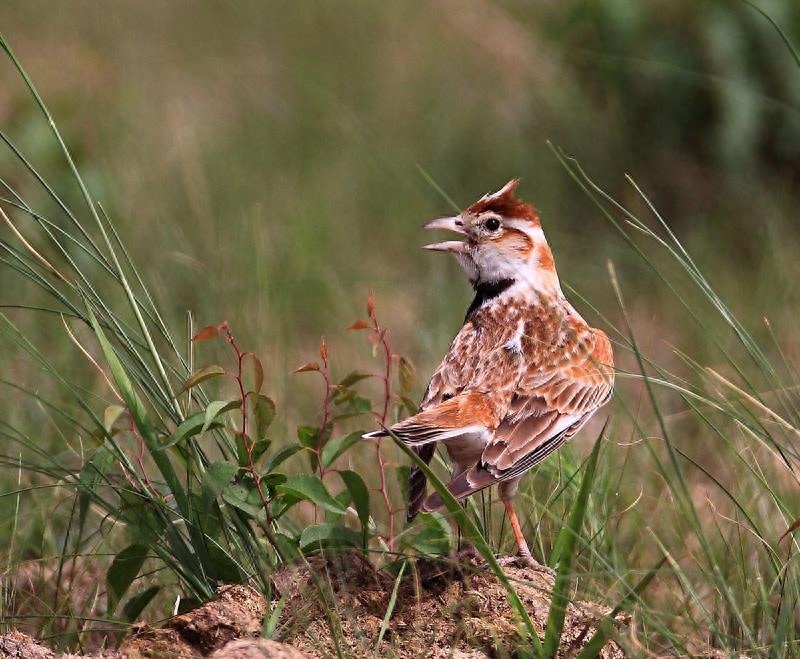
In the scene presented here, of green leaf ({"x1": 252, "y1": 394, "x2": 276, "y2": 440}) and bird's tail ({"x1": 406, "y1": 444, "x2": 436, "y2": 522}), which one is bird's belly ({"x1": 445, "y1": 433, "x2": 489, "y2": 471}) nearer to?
bird's tail ({"x1": 406, "y1": 444, "x2": 436, "y2": 522})

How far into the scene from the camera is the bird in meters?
4.01

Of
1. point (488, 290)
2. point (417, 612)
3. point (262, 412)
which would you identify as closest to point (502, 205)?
point (488, 290)

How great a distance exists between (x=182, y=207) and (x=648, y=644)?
19.3 feet

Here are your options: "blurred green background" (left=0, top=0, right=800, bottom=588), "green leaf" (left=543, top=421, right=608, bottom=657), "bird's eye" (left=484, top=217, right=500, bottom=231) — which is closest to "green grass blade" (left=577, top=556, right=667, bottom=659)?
"green leaf" (left=543, top=421, right=608, bottom=657)

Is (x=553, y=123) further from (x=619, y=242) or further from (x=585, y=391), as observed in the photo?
(x=585, y=391)

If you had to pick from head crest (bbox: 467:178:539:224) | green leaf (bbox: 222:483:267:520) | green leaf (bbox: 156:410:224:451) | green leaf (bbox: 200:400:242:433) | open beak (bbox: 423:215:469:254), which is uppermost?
head crest (bbox: 467:178:539:224)

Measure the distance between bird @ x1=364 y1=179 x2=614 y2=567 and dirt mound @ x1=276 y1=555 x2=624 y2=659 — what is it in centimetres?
21

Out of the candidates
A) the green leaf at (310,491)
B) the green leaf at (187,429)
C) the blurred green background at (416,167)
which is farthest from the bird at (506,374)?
the blurred green background at (416,167)

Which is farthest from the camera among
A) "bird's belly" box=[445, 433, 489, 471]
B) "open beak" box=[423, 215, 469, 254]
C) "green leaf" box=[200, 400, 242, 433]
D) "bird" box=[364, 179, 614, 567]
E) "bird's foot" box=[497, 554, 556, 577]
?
"open beak" box=[423, 215, 469, 254]

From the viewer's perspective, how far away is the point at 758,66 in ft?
27.7

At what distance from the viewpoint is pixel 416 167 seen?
7.15 metres

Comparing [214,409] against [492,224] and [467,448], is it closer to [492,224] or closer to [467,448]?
[467,448]

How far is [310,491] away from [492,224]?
139 centimetres

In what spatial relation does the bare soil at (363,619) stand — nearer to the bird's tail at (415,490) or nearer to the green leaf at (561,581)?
the green leaf at (561,581)
